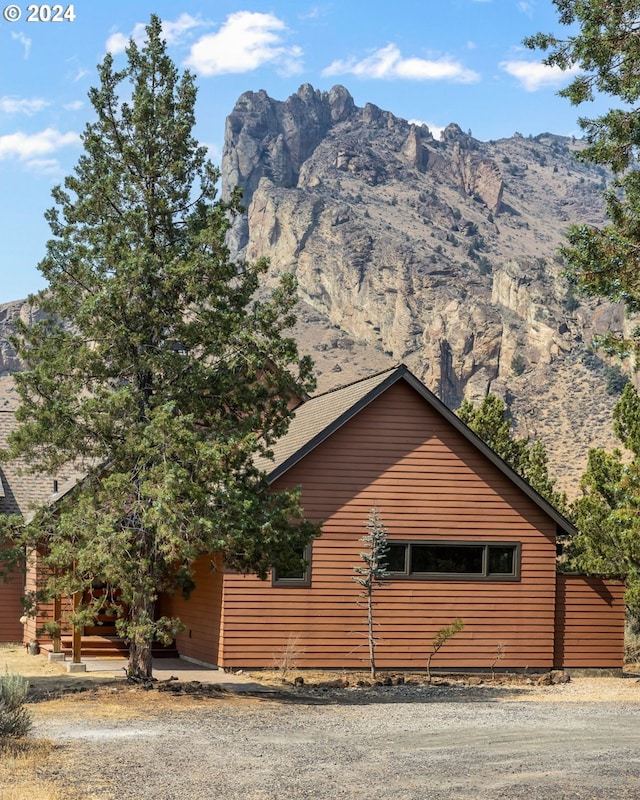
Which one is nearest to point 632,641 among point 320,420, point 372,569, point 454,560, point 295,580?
point 454,560

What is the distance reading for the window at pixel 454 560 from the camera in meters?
22.5

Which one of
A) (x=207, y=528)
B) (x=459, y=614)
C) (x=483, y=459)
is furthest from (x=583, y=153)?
(x=459, y=614)

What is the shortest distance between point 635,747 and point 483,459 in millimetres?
10081

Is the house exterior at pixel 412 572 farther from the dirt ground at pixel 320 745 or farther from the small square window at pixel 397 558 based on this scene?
the dirt ground at pixel 320 745

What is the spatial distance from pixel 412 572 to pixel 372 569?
180 centimetres

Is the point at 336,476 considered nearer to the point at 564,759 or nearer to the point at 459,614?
the point at 459,614

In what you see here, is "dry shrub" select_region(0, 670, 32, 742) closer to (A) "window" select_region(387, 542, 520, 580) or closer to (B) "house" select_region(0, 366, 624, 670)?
(B) "house" select_region(0, 366, 624, 670)

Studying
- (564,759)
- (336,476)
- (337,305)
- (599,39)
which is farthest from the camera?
(337,305)

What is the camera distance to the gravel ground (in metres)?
10.4

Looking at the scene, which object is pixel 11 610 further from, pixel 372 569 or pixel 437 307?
pixel 437 307

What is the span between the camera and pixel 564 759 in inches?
482

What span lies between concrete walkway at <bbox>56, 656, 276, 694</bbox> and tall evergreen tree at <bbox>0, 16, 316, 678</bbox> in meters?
2.00

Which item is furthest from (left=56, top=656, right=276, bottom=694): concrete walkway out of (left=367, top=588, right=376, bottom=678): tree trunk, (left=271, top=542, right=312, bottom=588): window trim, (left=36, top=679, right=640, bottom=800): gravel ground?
(left=367, top=588, right=376, bottom=678): tree trunk

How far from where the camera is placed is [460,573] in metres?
22.8
